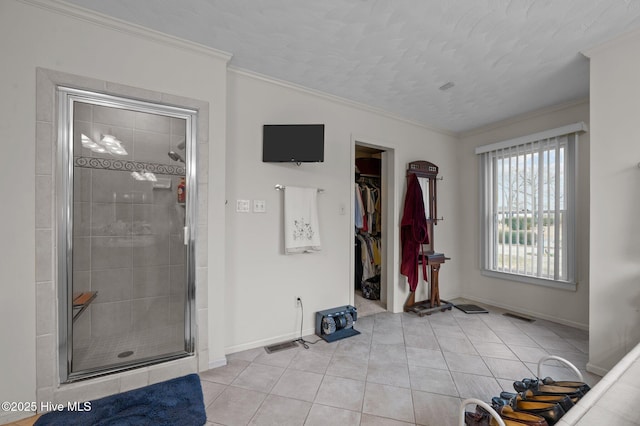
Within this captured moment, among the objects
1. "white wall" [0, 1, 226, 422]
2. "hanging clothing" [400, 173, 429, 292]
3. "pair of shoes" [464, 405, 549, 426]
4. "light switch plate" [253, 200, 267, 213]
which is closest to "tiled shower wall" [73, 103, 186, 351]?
"white wall" [0, 1, 226, 422]

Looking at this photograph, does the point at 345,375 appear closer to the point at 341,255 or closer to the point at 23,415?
the point at 341,255

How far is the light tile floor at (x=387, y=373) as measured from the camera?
1707 mm

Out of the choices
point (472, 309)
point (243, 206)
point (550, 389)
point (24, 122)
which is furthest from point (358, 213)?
point (24, 122)

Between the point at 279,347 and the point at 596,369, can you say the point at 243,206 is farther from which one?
the point at 596,369

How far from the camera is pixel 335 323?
284 cm

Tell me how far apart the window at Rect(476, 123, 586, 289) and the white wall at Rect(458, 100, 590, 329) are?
9cm

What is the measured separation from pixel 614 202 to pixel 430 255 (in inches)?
72.2

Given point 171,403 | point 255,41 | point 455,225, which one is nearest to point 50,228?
point 171,403

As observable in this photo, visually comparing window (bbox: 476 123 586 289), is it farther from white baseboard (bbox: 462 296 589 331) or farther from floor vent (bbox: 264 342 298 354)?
floor vent (bbox: 264 342 298 354)

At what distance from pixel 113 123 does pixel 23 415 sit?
1.93 metres

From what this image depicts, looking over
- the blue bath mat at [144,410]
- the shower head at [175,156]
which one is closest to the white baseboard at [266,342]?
the blue bath mat at [144,410]

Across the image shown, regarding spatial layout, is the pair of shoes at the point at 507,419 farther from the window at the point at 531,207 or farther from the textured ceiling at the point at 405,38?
the window at the point at 531,207

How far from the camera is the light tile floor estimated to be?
171 centimetres

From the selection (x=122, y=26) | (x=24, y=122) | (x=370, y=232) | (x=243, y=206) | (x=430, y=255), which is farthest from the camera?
(x=370, y=232)
